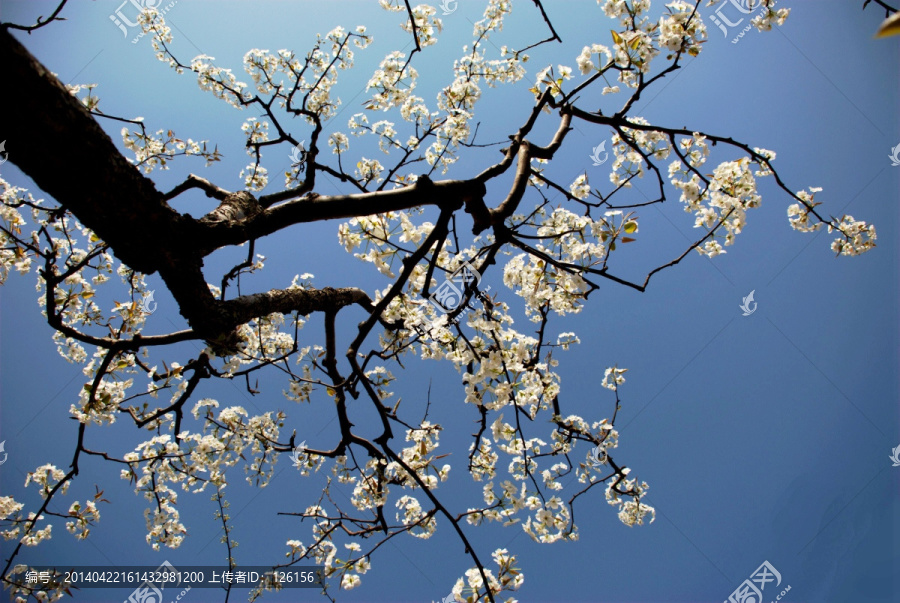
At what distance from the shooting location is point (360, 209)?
2492 mm

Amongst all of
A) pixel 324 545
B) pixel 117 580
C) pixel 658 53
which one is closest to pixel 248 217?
pixel 658 53

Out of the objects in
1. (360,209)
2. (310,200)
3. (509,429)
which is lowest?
(509,429)

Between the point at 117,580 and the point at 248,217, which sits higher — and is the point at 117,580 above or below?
above

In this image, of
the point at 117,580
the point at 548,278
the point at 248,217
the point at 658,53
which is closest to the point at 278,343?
the point at 248,217

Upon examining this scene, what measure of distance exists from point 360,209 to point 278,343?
1760 mm

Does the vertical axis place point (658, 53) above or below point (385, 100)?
below

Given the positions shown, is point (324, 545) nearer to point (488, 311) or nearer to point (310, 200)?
point (488, 311)

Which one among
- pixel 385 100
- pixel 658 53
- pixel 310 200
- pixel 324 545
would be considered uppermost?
pixel 385 100

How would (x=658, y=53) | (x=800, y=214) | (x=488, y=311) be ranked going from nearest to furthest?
(x=658, y=53) → (x=488, y=311) → (x=800, y=214)

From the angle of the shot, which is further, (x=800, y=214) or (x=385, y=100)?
(x=385, y=100)

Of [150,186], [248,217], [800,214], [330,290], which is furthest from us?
[800,214]

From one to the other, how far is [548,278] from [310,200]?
5.05 ft

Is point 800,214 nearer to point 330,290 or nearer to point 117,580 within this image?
point 330,290

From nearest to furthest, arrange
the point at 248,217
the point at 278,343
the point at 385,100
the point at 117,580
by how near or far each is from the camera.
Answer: the point at 248,217 → the point at 278,343 → the point at 385,100 → the point at 117,580
